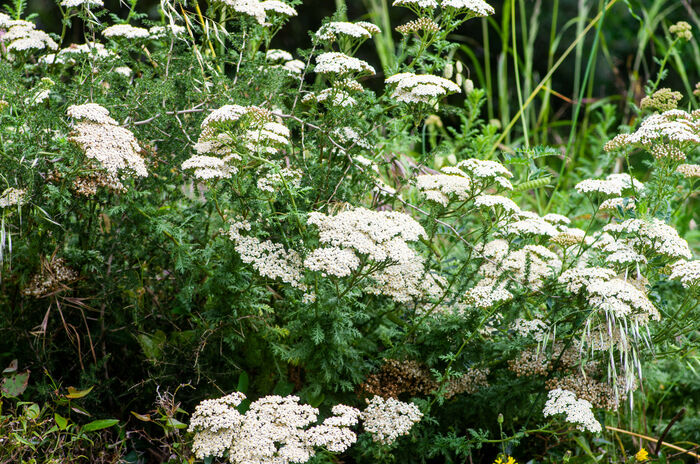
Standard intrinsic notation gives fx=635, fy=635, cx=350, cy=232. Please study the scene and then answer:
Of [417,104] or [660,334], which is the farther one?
[417,104]

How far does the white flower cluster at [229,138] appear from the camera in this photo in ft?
6.07

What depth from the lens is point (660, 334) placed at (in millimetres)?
2037

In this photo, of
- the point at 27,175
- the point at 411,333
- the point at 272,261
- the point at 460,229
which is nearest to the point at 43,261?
the point at 27,175

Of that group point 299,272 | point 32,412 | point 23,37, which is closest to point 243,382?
point 299,272

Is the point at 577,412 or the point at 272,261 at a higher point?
the point at 272,261

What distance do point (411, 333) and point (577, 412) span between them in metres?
0.60

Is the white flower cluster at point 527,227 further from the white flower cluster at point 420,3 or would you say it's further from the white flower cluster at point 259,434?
the white flower cluster at point 259,434

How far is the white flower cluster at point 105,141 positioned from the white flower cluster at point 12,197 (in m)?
A: 0.27

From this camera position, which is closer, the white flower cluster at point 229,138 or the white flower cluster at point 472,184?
the white flower cluster at point 229,138

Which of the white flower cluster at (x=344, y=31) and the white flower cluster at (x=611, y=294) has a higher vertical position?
the white flower cluster at (x=344, y=31)

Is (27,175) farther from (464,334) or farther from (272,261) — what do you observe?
(464,334)

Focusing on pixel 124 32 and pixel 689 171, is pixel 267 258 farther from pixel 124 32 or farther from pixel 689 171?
pixel 689 171

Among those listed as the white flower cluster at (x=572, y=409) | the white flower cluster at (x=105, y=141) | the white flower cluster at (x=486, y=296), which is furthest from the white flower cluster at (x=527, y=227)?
the white flower cluster at (x=105, y=141)

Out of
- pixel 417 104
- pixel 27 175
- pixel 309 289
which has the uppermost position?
pixel 417 104
